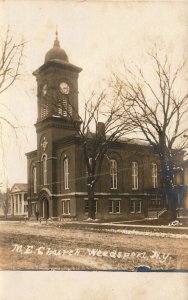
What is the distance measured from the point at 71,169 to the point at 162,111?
3242 mm

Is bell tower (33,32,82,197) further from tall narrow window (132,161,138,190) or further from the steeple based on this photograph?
tall narrow window (132,161,138,190)

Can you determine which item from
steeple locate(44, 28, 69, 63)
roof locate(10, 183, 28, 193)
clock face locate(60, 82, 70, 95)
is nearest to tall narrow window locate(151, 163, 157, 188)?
clock face locate(60, 82, 70, 95)

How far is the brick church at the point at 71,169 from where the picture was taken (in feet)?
35.3

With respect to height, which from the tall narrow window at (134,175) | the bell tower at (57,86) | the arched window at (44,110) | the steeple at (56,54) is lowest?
the tall narrow window at (134,175)

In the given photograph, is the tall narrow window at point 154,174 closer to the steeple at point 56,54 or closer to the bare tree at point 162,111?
the bare tree at point 162,111

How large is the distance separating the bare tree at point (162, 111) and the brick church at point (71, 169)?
380 millimetres

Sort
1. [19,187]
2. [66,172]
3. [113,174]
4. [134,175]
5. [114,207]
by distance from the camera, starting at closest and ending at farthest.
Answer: [19,187] → [134,175] → [113,174] → [114,207] → [66,172]

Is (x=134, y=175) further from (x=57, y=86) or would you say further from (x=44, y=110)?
(x=57, y=86)

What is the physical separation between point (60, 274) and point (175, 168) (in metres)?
4.11

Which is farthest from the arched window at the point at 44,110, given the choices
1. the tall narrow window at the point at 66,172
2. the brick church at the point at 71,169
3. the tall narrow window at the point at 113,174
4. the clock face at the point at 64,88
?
the tall narrow window at the point at 113,174

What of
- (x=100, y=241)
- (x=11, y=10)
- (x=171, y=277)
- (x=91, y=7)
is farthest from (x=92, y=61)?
(x=171, y=277)

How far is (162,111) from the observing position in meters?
11.2

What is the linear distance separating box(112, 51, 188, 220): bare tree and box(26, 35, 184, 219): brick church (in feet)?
1.25

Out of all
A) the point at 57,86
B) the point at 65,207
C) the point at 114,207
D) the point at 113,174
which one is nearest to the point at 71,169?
the point at 65,207
